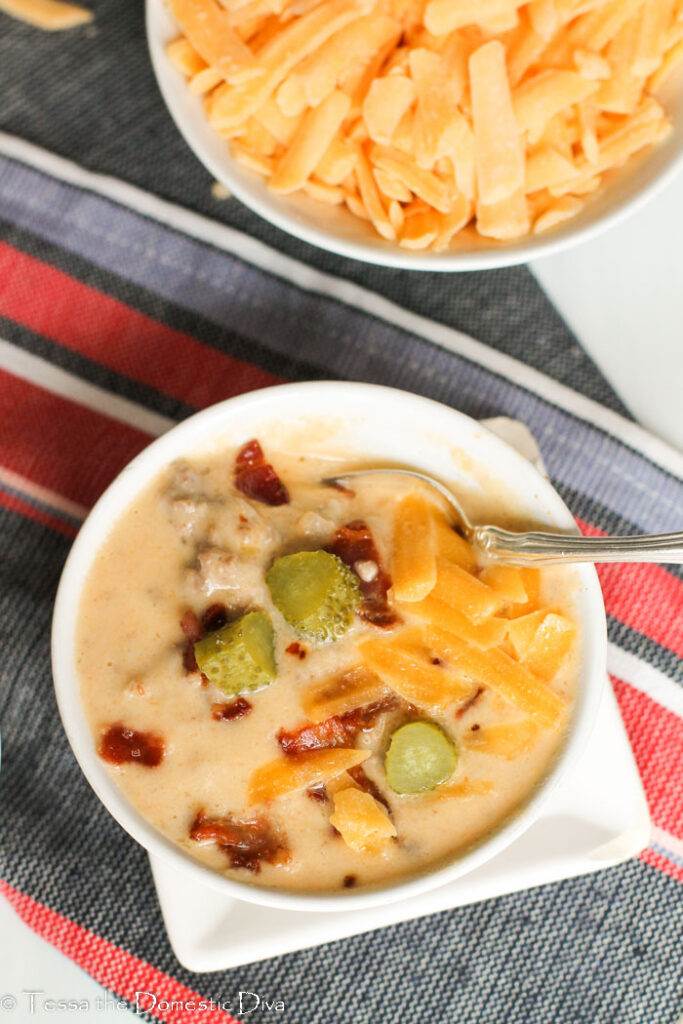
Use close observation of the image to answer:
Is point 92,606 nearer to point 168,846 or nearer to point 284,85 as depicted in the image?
point 168,846

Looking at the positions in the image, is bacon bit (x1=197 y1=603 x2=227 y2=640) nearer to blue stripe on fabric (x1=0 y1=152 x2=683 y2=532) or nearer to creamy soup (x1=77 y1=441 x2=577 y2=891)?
creamy soup (x1=77 y1=441 x2=577 y2=891)

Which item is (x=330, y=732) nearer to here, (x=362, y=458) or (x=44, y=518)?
(x=362, y=458)

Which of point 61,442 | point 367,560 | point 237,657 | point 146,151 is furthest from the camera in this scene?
point 146,151

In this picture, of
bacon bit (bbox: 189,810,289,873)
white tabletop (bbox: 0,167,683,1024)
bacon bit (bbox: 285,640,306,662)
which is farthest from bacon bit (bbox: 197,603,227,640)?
white tabletop (bbox: 0,167,683,1024)

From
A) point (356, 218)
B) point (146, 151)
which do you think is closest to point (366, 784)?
point (356, 218)

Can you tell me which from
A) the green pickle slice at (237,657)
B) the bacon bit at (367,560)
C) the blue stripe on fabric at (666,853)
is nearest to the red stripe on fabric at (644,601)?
the blue stripe on fabric at (666,853)

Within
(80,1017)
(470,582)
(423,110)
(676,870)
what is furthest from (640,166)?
(80,1017)
